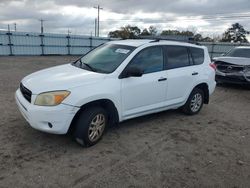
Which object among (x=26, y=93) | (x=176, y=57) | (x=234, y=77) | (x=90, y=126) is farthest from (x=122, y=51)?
(x=234, y=77)

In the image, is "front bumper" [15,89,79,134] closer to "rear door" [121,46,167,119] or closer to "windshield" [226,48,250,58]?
"rear door" [121,46,167,119]

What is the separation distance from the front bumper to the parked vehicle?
24.6 ft

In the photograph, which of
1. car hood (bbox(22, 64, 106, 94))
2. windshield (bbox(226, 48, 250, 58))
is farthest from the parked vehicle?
car hood (bbox(22, 64, 106, 94))

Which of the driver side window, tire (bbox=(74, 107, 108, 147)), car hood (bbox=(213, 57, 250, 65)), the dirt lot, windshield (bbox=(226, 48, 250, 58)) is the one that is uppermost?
the driver side window

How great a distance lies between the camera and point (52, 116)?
3.71m

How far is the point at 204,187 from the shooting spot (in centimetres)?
326

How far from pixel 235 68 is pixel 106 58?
6.51 metres

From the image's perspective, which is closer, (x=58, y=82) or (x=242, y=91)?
(x=58, y=82)

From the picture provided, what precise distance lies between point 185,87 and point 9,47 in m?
18.7

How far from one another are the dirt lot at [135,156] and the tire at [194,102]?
1.21 feet

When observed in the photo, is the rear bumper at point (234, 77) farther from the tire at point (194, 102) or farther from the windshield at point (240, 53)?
the tire at point (194, 102)

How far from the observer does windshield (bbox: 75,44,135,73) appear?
4.57m

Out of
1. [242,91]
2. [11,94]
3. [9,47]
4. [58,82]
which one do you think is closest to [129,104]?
[58,82]

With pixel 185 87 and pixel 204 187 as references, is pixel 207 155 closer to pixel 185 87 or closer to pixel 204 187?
pixel 204 187
